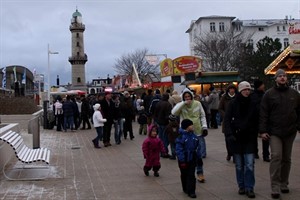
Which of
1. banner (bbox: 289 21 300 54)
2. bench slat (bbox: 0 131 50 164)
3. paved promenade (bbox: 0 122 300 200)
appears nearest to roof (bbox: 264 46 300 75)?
banner (bbox: 289 21 300 54)

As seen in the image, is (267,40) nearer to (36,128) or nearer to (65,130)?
(65,130)

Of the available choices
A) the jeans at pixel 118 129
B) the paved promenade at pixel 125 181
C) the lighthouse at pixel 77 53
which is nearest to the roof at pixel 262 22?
the lighthouse at pixel 77 53

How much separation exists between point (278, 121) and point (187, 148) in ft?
4.72

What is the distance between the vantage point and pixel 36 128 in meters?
12.2

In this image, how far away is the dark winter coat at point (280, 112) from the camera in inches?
253

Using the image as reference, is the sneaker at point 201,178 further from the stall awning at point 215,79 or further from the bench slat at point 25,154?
Result: the stall awning at point 215,79

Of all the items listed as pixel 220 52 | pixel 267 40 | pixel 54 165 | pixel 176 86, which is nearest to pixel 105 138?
pixel 54 165

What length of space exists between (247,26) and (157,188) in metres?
74.8

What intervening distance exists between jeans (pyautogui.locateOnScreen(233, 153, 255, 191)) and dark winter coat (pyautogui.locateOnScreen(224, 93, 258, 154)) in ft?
0.32

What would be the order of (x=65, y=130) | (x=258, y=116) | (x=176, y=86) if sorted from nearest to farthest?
(x=258, y=116), (x=65, y=130), (x=176, y=86)

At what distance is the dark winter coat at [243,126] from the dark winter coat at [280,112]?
17 cm

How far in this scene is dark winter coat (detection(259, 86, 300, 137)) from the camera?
642cm

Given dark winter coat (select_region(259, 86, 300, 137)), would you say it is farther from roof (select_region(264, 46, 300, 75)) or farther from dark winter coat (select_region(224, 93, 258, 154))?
roof (select_region(264, 46, 300, 75))

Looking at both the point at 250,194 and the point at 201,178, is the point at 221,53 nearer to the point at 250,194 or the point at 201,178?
the point at 201,178
